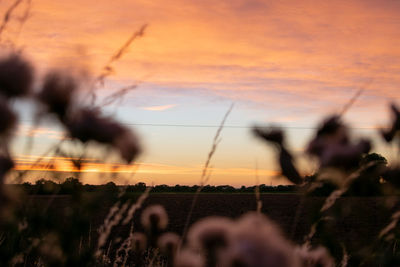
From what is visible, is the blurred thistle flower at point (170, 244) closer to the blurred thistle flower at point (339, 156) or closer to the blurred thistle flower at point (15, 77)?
the blurred thistle flower at point (339, 156)

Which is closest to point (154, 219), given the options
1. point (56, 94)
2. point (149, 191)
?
point (149, 191)

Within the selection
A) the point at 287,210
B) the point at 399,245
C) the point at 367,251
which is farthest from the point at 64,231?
the point at 287,210

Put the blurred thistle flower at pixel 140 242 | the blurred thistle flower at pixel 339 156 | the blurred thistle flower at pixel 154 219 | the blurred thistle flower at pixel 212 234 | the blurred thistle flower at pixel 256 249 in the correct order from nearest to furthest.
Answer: the blurred thistle flower at pixel 256 249 < the blurred thistle flower at pixel 212 234 < the blurred thistle flower at pixel 339 156 < the blurred thistle flower at pixel 154 219 < the blurred thistle flower at pixel 140 242

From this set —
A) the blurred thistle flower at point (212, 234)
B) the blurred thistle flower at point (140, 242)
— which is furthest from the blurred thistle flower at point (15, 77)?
the blurred thistle flower at point (140, 242)

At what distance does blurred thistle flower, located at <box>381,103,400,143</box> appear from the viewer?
10.8ft

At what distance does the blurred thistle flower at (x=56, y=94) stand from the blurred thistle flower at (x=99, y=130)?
48 millimetres

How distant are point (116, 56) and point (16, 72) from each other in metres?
0.88

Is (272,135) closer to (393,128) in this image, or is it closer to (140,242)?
(393,128)

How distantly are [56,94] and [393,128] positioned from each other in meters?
2.30

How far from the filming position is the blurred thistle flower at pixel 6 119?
5.53 ft

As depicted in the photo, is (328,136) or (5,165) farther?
(328,136)

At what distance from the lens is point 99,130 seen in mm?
1958

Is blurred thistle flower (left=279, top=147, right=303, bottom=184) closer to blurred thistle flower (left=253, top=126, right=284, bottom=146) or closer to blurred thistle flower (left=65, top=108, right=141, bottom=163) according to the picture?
blurred thistle flower (left=253, top=126, right=284, bottom=146)

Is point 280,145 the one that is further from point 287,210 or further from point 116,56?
point 287,210
